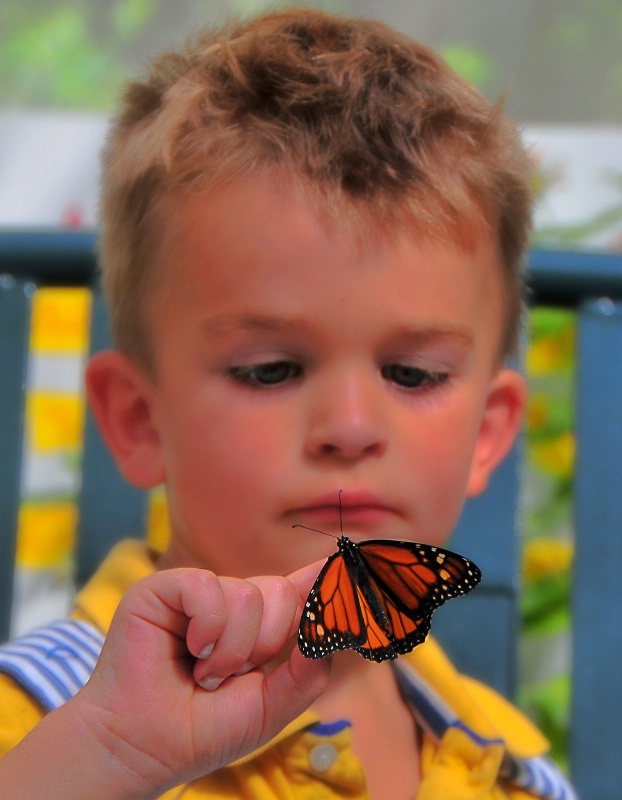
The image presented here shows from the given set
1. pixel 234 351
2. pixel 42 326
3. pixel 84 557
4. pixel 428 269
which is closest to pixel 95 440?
pixel 84 557

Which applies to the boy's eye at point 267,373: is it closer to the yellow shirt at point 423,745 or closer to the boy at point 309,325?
the boy at point 309,325

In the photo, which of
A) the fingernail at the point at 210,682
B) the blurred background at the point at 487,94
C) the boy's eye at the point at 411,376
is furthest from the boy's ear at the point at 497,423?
the fingernail at the point at 210,682

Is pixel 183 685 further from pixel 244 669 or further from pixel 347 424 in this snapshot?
→ pixel 347 424

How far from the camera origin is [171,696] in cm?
67

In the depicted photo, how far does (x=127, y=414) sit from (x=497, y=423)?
0.46 m

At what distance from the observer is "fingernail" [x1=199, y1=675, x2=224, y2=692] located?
67 centimetres

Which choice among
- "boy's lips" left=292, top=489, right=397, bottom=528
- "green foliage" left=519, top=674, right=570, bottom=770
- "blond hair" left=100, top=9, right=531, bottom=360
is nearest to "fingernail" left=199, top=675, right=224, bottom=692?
"boy's lips" left=292, top=489, right=397, bottom=528

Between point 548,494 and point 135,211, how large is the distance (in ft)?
3.09

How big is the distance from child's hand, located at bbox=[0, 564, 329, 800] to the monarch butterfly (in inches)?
1.9

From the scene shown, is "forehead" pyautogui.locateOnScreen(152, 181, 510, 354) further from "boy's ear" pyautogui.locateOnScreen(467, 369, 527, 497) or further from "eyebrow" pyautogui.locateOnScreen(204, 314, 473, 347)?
"boy's ear" pyautogui.locateOnScreen(467, 369, 527, 497)

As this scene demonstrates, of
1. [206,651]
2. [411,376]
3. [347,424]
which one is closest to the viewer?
[206,651]

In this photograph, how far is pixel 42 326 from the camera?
1597mm

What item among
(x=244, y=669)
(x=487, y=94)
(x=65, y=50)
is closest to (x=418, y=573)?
(x=244, y=669)

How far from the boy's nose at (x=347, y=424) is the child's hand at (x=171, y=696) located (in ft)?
0.66
